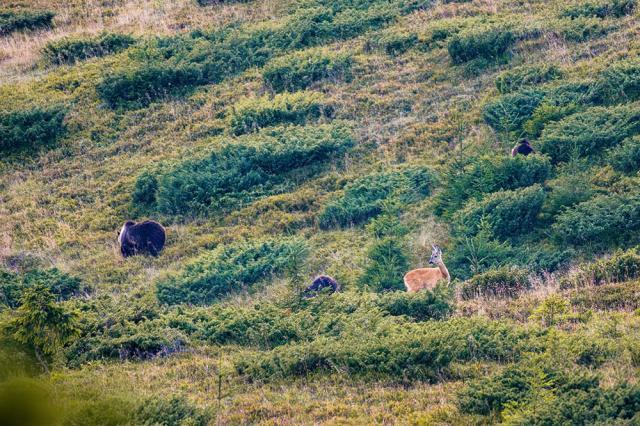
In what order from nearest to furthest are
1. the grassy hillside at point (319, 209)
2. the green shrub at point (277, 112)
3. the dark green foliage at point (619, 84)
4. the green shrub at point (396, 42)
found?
the grassy hillside at point (319, 209), the dark green foliage at point (619, 84), the green shrub at point (277, 112), the green shrub at point (396, 42)

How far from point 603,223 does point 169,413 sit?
9906 millimetres

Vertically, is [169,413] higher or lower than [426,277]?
higher

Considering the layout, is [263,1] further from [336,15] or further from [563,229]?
[563,229]

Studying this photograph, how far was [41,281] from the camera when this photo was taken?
59.3 ft

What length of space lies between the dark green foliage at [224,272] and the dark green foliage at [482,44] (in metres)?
9.68

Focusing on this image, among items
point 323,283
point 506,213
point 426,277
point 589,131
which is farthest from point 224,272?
point 589,131

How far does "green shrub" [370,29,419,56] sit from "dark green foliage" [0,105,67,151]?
1012cm

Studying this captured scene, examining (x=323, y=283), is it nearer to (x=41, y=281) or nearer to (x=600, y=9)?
(x=41, y=281)

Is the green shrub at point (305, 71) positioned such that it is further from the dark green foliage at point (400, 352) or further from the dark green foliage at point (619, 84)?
the dark green foliage at point (400, 352)

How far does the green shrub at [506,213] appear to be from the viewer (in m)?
18.2

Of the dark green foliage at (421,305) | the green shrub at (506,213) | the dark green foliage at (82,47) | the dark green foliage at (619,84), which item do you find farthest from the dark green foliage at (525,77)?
the dark green foliage at (82,47)

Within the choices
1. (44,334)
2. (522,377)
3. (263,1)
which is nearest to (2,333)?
(44,334)

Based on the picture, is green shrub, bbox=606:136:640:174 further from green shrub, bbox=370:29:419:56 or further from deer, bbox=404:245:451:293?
green shrub, bbox=370:29:419:56

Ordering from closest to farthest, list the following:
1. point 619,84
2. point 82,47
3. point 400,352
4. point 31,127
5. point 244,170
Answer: point 400,352 < point 619,84 < point 244,170 < point 31,127 < point 82,47
